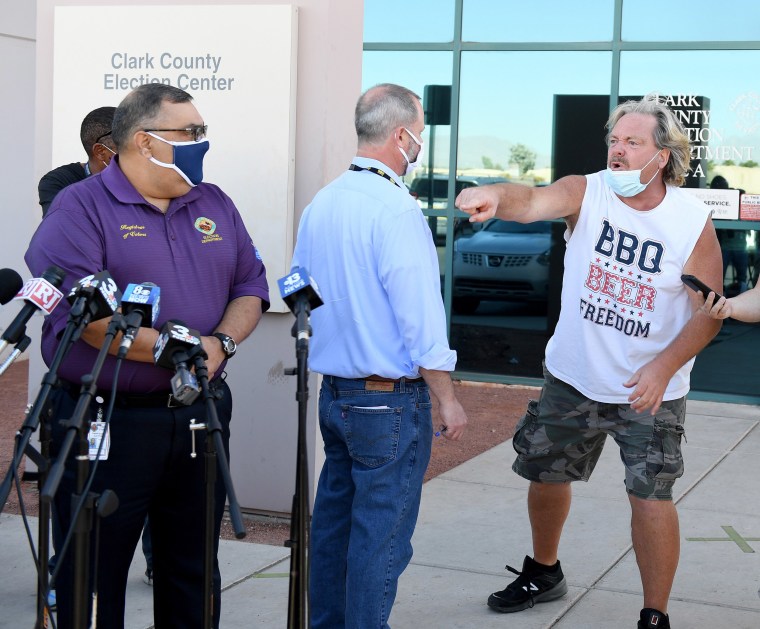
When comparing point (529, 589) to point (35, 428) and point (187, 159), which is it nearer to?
point (187, 159)

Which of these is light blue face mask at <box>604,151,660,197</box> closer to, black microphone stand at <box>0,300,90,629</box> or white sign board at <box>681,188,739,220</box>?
black microphone stand at <box>0,300,90,629</box>

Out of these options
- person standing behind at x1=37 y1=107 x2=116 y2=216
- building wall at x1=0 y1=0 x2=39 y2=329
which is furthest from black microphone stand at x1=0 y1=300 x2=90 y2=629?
building wall at x1=0 y1=0 x2=39 y2=329

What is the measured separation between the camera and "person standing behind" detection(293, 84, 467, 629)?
357 cm

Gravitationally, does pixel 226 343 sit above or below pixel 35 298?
below

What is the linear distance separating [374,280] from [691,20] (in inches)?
279

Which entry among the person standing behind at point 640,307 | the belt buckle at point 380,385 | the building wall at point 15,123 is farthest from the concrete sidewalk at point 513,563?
the building wall at point 15,123

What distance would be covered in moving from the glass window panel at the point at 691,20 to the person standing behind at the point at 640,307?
5802 mm

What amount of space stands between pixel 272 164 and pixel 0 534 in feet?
7.46

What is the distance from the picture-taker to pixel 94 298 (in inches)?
111

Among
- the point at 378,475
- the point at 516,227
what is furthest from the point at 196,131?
the point at 516,227

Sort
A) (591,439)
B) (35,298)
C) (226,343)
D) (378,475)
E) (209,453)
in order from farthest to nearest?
(591,439) < (378,475) < (226,343) < (209,453) < (35,298)

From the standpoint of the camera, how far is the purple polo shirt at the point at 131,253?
3.32 metres

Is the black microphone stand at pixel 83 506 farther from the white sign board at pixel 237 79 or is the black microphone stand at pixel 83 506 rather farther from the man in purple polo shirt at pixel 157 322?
the white sign board at pixel 237 79

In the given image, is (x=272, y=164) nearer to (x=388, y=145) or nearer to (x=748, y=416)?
(x=388, y=145)
